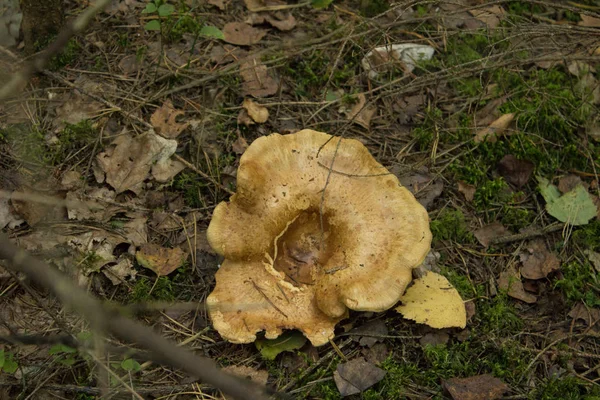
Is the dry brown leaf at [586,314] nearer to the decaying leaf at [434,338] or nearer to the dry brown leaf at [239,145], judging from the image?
the decaying leaf at [434,338]

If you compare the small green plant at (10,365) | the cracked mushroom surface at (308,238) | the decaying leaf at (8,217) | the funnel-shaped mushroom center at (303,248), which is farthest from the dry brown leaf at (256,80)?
the small green plant at (10,365)

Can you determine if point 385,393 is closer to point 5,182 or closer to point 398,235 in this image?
point 398,235

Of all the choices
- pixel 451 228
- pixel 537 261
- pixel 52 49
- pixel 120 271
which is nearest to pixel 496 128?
pixel 451 228

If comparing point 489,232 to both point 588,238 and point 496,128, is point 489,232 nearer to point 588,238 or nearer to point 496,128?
point 588,238

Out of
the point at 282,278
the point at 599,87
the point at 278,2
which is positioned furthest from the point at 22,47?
the point at 599,87

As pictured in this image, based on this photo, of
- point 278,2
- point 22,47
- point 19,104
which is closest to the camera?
point 19,104

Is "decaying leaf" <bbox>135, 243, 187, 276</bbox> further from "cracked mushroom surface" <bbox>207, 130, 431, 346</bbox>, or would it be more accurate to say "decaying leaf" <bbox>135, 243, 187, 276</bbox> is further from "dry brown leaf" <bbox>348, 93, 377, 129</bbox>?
"dry brown leaf" <bbox>348, 93, 377, 129</bbox>

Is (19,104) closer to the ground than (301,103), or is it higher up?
higher up
